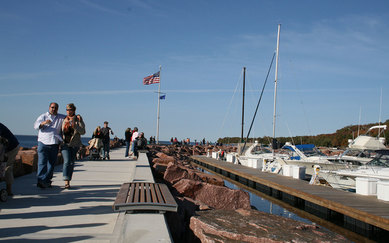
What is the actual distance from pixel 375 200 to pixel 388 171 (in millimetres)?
2908

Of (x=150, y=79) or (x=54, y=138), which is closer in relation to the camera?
(x=54, y=138)

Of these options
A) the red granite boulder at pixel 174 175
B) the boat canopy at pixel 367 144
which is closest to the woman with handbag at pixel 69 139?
the red granite boulder at pixel 174 175

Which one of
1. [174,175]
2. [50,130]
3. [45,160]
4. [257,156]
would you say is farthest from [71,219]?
[257,156]

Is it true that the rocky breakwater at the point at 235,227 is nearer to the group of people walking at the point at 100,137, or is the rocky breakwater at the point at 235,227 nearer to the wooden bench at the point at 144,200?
the wooden bench at the point at 144,200

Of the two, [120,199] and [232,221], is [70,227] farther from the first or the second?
[232,221]

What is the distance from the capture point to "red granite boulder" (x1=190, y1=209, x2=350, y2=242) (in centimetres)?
549

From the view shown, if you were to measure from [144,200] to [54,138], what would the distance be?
3.00m

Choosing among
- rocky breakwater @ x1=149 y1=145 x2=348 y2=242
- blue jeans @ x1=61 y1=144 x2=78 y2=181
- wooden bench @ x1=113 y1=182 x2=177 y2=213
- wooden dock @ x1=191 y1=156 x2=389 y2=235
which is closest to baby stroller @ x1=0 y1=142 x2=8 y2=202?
blue jeans @ x1=61 y1=144 x2=78 y2=181

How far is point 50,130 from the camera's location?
765 cm

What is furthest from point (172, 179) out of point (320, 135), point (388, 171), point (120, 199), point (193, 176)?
point (320, 135)

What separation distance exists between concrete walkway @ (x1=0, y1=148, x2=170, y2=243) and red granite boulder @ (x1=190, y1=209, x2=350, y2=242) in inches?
41.1

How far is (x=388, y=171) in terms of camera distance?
12.9 meters

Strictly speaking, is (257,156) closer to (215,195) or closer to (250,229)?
(215,195)

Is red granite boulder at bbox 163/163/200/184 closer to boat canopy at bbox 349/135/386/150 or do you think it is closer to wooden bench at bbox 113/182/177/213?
wooden bench at bbox 113/182/177/213
